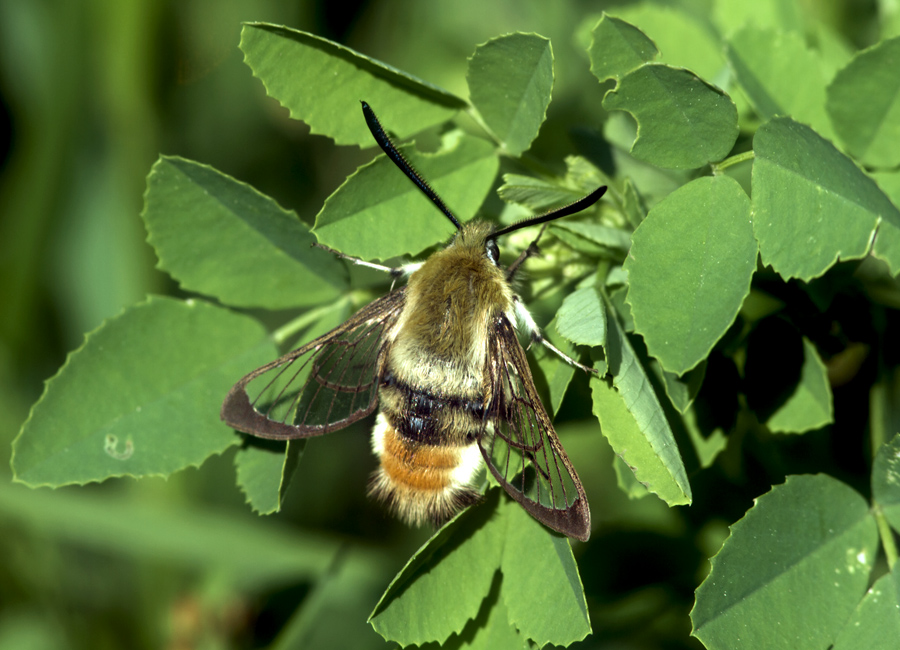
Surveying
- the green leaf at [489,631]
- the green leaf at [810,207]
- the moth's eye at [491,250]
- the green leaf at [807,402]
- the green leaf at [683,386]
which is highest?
the green leaf at [810,207]

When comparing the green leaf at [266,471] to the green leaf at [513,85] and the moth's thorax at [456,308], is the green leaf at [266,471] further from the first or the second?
the green leaf at [513,85]

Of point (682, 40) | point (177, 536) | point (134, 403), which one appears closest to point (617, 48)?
point (682, 40)

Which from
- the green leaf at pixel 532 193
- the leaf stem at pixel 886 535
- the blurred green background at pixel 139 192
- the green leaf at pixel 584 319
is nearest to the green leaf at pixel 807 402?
the leaf stem at pixel 886 535

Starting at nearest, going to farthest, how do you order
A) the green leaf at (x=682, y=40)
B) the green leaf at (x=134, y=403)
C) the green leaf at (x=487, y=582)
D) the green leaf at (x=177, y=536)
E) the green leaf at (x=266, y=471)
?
the green leaf at (x=487, y=582), the green leaf at (x=266, y=471), the green leaf at (x=134, y=403), the green leaf at (x=682, y=40), the green leaf at (x=177, y=536)

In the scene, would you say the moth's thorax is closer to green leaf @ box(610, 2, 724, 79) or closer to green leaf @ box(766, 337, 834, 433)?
green leaf @ box(766, 337, 834, 433)

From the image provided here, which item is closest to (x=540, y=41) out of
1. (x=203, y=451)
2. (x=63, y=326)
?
(x=203, y=451)

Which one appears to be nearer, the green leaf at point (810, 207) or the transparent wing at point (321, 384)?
the green leaf at point (810, 207)

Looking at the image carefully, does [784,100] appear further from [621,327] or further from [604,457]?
[604,457]

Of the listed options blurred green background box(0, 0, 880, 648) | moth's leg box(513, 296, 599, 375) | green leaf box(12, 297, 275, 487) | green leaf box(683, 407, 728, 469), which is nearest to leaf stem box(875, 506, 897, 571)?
green leaf box(683, 407, 728, 469)

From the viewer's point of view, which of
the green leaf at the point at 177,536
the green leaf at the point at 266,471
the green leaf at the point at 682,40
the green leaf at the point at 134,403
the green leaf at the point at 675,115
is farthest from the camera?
the green leaf at the point at 177,536
